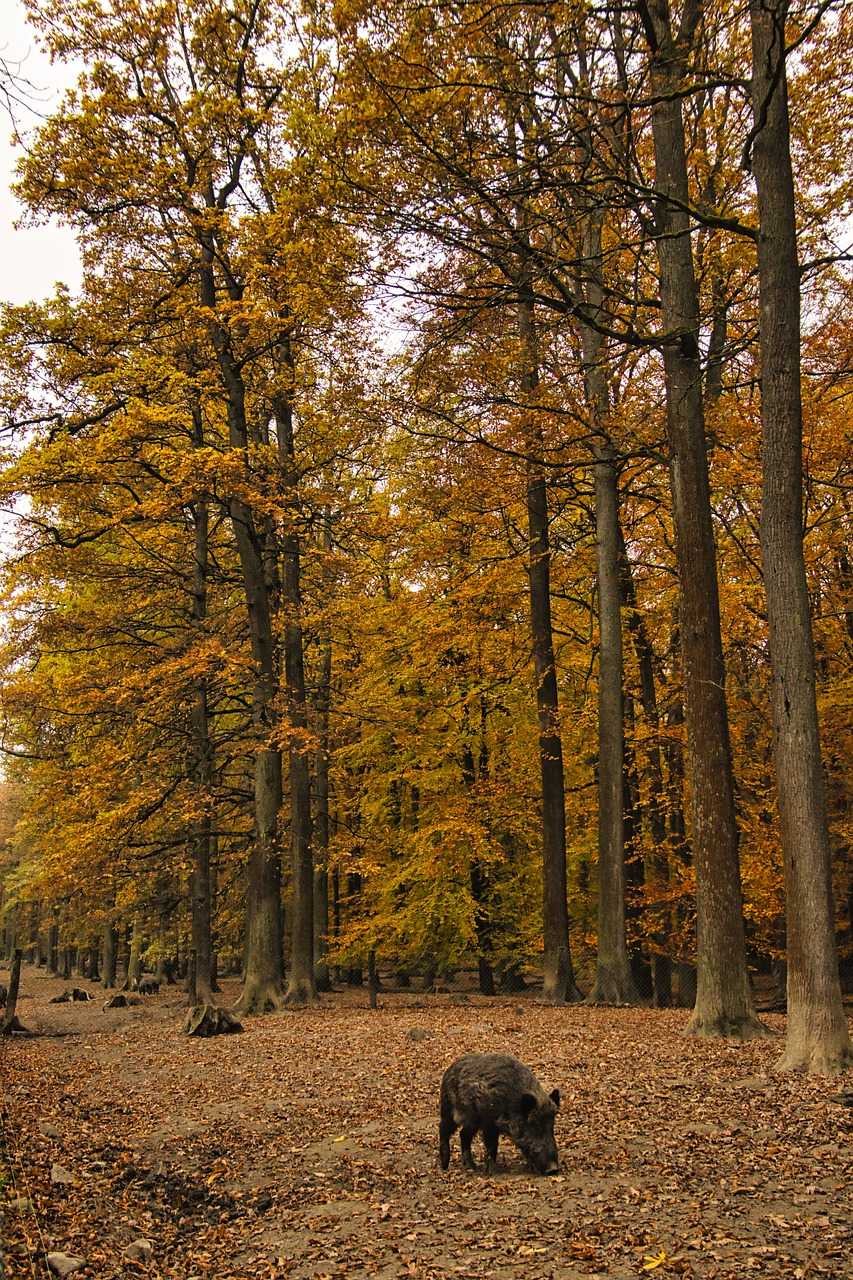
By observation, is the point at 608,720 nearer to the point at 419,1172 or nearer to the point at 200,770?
the point at 200,770

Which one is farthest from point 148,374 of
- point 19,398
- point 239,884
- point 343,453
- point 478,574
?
point 239,884

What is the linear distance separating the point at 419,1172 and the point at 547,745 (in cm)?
1081

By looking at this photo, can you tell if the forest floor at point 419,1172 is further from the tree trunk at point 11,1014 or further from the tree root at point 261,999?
the tree trunk at point 11,1014

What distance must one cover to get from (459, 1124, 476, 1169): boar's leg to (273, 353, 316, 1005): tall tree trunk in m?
10.1

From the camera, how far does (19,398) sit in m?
14.8

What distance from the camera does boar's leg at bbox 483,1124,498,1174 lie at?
5.96 m

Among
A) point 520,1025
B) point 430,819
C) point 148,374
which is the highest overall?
point 148,374

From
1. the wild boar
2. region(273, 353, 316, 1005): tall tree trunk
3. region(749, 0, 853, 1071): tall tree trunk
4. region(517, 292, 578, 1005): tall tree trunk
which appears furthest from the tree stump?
→ region(749, 0, 853, 1071): tall tree trunk

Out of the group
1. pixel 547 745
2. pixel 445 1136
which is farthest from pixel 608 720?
pixel 445 1136

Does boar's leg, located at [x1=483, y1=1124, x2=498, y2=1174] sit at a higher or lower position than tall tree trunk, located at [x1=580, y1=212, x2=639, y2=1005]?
lower

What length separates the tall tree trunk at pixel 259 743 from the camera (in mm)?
15969

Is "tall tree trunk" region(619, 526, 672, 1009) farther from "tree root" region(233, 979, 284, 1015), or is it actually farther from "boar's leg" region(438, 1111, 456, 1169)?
"boar's leg" region(438, 1111, 456, 1169)

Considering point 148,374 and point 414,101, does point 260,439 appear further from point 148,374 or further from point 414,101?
point 414,101

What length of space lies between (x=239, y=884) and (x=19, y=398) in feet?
49.8
